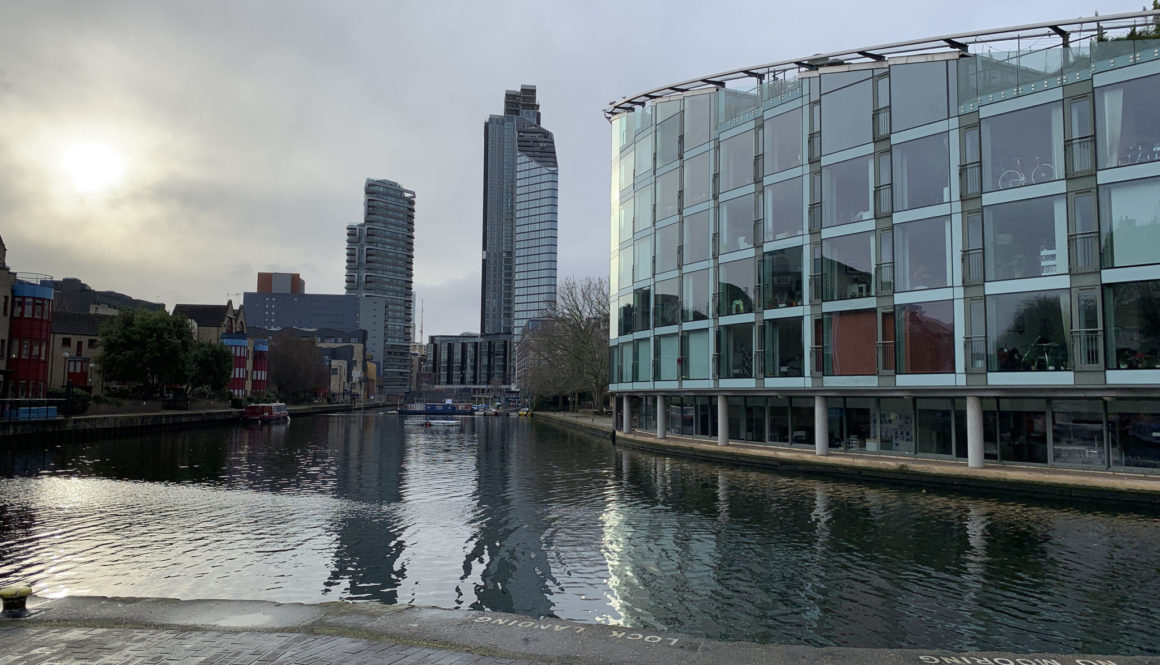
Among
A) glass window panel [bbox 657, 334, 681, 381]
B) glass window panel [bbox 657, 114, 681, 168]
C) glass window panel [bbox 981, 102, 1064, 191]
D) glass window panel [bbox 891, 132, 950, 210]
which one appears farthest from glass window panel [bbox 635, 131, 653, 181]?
glass window panel [bbox 981, 102, 1064, 191]

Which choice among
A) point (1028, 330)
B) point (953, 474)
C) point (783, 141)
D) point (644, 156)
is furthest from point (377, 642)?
point (644, 156)

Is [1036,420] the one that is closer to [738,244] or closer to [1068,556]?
[1068,556]

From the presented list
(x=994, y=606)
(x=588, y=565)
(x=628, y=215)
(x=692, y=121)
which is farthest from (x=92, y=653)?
(x=628, y=215)

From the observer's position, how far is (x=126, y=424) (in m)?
62.1

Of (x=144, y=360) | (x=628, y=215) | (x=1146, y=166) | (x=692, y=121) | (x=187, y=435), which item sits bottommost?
(x=187, y=435)

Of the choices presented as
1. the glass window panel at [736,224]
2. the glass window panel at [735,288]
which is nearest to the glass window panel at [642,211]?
the glass window panel at [736,224]

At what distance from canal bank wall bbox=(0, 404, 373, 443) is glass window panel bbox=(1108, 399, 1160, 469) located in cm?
6024

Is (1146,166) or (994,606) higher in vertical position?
(1146,166)

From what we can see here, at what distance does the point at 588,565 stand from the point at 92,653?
33.1 feet

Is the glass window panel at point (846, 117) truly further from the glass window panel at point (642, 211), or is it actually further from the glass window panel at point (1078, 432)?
the glass window panel at point (642, 211)

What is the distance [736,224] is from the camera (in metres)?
41.6

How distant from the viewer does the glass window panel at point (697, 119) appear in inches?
1747

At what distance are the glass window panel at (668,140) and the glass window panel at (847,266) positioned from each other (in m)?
15.0

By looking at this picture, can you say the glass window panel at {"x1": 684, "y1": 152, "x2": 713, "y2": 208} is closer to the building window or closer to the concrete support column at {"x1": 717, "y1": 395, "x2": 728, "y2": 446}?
the building window
